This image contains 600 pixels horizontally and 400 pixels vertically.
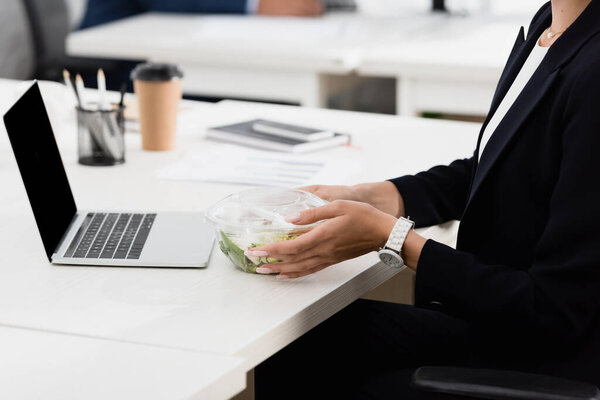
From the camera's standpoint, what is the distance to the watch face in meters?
1.28

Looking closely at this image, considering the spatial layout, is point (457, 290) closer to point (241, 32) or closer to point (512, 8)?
point (241, 32)

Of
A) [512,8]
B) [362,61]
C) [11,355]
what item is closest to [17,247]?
[11,355]

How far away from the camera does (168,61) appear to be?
3400 millimetres

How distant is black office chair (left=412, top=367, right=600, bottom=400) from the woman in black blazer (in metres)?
0.11

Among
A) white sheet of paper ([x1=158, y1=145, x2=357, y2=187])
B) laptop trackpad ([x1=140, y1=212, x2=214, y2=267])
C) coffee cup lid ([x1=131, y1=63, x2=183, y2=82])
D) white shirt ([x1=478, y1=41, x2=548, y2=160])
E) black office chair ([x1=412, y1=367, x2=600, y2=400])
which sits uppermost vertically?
white shirt ([x1=478, y1=41, x2=548, y2=160])

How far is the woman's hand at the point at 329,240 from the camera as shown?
1255 millimetres

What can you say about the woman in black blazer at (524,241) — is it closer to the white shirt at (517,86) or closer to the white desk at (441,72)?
the white shirt at (517,86)

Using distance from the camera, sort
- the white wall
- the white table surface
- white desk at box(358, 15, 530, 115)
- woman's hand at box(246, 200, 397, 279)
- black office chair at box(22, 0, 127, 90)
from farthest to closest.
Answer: the white wall → black office chair at box(22, 0, 127, 90) → white desk at box(358, 15, 530, 115) → woman's hand at box(246, 200, 397, 279) → the white table surface

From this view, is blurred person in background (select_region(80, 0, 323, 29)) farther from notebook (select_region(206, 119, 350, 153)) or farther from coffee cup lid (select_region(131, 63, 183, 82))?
coffee cup lid (select_region(131, 63, 183, 82))

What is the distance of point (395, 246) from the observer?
4.21 feet

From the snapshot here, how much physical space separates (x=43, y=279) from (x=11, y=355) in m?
0.23

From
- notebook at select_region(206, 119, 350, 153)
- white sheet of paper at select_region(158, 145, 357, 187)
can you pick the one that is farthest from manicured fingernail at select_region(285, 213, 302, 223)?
notebook at select_region(206, 119, 350, 153)

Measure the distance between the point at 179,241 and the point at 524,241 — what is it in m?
0.51

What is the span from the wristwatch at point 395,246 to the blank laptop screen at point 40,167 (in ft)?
1.56
